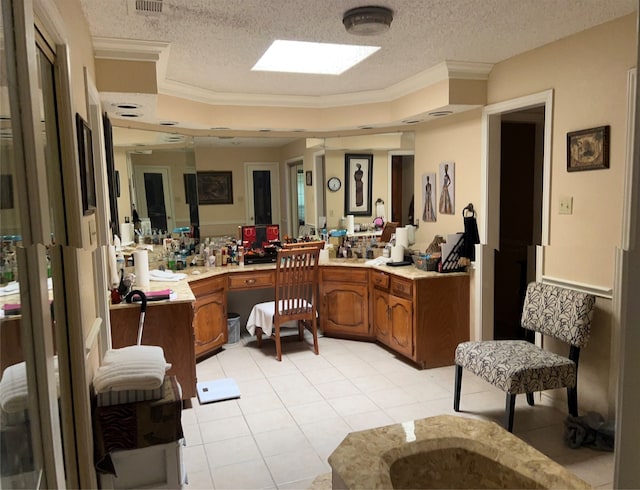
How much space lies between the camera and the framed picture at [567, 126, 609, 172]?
2.68 m

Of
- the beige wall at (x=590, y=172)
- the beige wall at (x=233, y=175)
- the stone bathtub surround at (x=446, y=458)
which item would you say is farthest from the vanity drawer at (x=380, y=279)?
the stone bathtub surround at (x=446, y=458)

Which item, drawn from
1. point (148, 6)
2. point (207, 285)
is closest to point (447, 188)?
point (207, 285)

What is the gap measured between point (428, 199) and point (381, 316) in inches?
47.3

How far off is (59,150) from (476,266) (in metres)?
3.10

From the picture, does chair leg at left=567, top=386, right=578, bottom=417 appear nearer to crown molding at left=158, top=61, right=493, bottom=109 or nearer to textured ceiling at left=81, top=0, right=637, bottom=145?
textured ceiling at left=81, top=0, right=637, bottom=145

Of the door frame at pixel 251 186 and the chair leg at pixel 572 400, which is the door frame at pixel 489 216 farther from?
the door frame at pixel 251 186

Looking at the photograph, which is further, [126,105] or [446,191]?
[446,191]

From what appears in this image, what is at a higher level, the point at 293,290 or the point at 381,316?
the point at 293,290

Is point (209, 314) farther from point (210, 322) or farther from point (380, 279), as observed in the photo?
point (380, 279)

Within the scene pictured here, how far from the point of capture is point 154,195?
424 centimetres

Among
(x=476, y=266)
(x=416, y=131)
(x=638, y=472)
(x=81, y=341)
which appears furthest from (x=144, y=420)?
(x=416, y=131)

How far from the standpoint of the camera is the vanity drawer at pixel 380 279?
167 inches

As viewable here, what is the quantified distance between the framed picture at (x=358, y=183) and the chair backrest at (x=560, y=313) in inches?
84.5


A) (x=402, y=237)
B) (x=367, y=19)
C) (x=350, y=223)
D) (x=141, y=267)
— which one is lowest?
(x=141, y=267)
